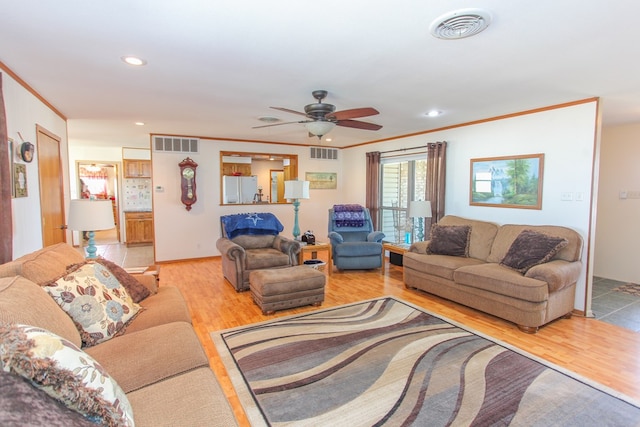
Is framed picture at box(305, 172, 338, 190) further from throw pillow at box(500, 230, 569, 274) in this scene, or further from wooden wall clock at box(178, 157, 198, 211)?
throw pillow at box(500, 230, 569, 274)

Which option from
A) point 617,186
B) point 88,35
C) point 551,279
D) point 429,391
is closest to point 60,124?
point 88,35

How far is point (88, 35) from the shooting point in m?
2.10

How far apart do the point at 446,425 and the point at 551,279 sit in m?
2.00

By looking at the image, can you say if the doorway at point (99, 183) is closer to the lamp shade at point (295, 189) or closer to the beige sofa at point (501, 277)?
the lamp shade at point (295, 189)

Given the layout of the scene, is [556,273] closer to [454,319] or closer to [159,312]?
[454,319]

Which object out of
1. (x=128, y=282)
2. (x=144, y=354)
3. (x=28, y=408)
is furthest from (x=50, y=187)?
(x=28, y=408)

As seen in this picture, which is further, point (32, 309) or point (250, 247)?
point (250, 247)

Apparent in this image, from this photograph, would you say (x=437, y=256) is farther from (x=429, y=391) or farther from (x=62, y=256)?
(x=62, y=256)

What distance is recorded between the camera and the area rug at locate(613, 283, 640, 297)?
437cm

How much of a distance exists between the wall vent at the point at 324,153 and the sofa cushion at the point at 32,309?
6.15 metres

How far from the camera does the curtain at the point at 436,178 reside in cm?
524

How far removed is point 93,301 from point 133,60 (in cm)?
177

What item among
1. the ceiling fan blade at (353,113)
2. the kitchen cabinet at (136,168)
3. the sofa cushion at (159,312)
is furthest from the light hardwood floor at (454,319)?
the kitchen cabinet at (136,168)

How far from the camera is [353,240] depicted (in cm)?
576
